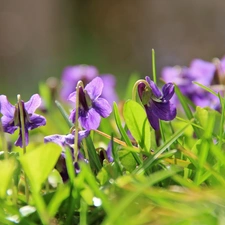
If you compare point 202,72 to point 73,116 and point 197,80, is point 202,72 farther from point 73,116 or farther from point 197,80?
point 73,116

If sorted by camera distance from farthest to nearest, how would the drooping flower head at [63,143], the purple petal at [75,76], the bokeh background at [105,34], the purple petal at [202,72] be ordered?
the bokeh background at [105,34] → the purple petal at [75,76] → the purple petal at [202,72] → the drooping flower head at [63,143]

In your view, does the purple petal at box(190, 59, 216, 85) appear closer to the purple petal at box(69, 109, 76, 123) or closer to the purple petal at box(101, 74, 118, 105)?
the purple petal at box(101, 74, 118, 105)

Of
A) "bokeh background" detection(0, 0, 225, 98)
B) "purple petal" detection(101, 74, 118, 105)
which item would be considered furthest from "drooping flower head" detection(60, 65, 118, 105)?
"bokeh background" detection(0, 0, 225, 98)

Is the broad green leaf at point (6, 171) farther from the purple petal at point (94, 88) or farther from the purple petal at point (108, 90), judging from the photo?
the purple petal at point (108, 90)

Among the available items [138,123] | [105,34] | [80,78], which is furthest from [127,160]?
[105,34]

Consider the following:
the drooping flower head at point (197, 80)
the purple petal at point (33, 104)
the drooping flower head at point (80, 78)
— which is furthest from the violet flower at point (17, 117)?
the drooping flower head at point (80, 78)

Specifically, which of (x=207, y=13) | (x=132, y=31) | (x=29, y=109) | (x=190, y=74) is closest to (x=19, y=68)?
(x=132, y=31)

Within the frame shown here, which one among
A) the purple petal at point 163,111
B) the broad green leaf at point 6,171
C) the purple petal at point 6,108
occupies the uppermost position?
the purple petal at point 6,108
